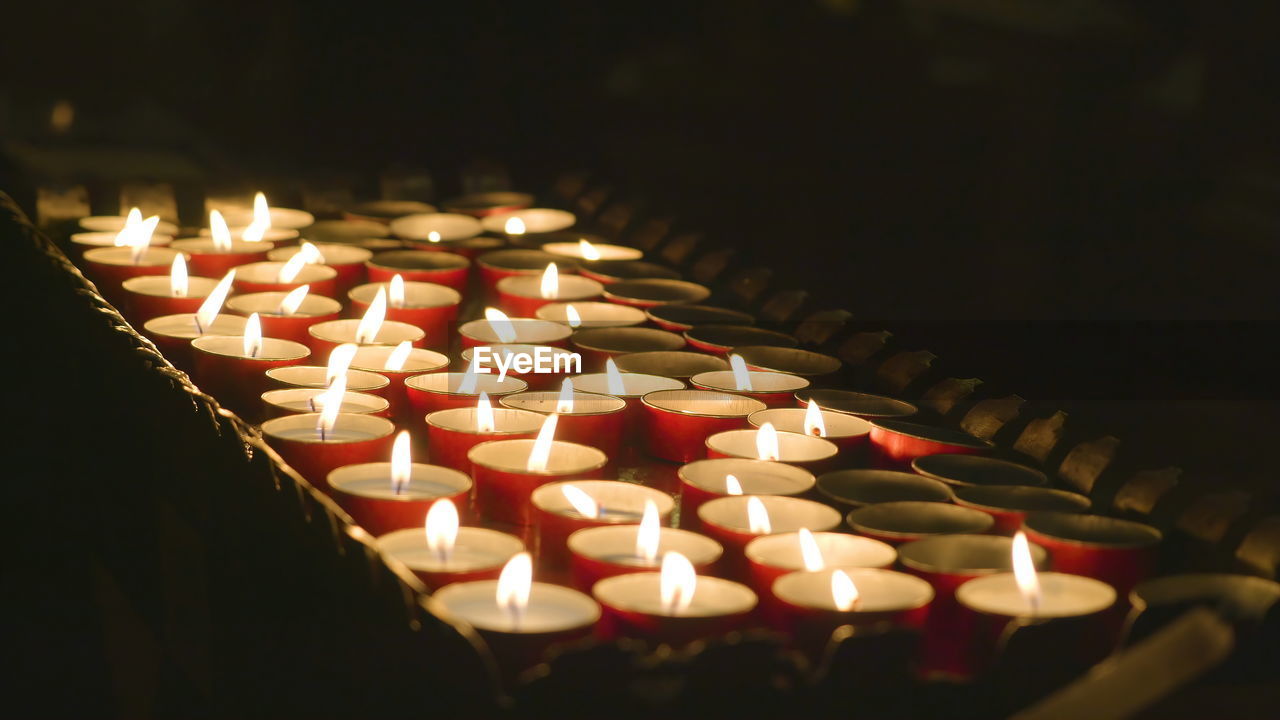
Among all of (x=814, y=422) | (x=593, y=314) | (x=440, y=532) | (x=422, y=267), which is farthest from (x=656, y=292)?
(x=440, y=532)

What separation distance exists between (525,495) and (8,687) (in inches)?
48.7

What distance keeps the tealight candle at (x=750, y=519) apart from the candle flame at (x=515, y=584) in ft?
0.59

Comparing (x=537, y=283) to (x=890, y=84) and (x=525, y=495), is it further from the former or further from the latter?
(x=890, y=84)

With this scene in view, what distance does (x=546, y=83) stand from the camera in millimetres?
3365

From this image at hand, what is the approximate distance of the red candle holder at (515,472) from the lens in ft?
3.71

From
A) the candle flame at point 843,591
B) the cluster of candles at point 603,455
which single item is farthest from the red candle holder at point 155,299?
the candle flame at point 843,591

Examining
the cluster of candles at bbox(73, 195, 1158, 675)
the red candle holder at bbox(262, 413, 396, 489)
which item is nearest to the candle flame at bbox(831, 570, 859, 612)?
the cluster of candles at bbox(73, 195, 1158, 675)

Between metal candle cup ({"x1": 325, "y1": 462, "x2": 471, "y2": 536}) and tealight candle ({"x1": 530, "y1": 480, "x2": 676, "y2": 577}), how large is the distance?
0.22 ft

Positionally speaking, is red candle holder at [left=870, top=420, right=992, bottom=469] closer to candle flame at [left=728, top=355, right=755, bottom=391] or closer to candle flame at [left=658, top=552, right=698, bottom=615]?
candle flame at [left=728, top=355, right=755, bottom=391]

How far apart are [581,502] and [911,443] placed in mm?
360

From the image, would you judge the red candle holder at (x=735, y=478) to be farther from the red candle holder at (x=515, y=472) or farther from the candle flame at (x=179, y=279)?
the candle flame at (x=179, y=279)

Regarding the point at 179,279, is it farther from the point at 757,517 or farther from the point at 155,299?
the point at 757,517

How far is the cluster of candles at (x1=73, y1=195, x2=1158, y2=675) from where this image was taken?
95cm

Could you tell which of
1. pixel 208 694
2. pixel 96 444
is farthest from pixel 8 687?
pixel 208 694
